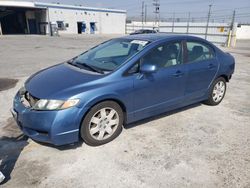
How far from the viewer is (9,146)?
336 cm

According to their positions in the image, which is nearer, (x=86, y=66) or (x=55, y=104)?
(x=55, y=104)

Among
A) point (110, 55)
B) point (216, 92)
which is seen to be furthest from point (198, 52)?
point (110, 55)

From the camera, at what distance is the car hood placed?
308cm

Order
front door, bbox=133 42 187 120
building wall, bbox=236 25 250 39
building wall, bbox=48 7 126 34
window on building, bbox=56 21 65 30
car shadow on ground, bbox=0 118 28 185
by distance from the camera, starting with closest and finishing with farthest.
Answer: car shadow on ground, bbox=0 118 28 185
front door, bbox=133 42 187 120
building wall, bbox=48 7 126 34
window on building, bbox=56 21 65 30
building wall, bbox=236 25 250 39

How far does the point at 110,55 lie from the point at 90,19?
43.0 metres

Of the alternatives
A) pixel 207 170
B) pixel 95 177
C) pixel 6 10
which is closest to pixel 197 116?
pixel 207 170

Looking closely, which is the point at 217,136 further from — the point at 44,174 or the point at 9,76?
the point at 9,76

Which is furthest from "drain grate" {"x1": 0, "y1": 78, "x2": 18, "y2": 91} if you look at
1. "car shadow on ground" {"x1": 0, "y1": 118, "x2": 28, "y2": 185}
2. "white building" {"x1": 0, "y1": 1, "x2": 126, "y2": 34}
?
"white building" {"x1": 0, "y1": 1, "x2": 126, "y2": 34}

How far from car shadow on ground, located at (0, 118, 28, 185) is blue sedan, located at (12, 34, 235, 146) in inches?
14.0

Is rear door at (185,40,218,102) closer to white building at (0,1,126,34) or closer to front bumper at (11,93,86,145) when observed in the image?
front bumper at (11,93,86,145)

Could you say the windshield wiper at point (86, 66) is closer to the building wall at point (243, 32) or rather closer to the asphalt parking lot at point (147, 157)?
the asphalt parking lot at point (147, 157)

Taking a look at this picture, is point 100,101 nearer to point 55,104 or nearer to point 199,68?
point 55,104

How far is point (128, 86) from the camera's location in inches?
134

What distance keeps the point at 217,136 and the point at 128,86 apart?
5.60ft
